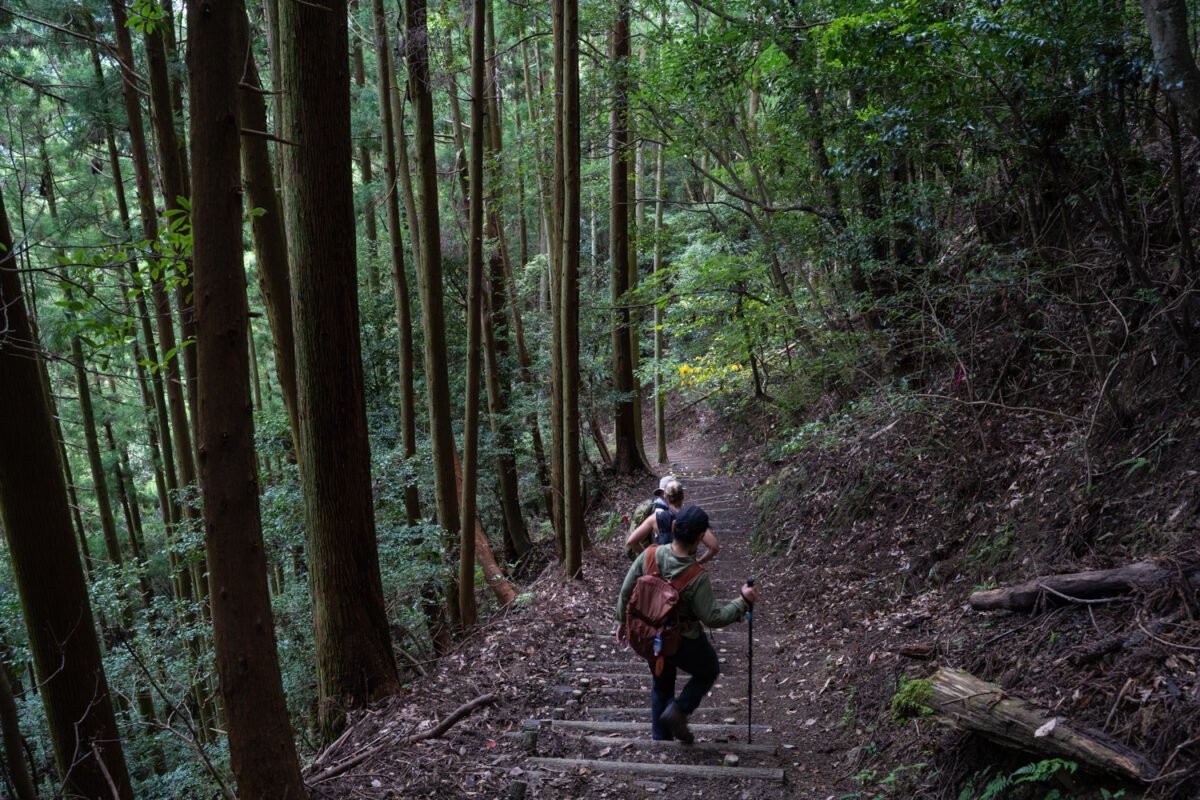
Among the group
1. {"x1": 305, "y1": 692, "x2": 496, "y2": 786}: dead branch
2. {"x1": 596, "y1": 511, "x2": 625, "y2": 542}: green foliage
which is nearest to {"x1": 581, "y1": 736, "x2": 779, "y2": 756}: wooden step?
{"x1": 305, "y1": 692, "x2": 496, "y2": 786}: dead branch

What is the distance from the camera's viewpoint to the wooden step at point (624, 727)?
518 centimetres

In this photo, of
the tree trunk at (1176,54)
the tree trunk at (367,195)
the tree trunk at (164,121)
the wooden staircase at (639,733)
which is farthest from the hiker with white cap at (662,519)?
the tree trunk at (367,195)

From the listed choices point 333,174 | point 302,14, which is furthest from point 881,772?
point 302,14

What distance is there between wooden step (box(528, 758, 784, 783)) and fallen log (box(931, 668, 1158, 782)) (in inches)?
46.7

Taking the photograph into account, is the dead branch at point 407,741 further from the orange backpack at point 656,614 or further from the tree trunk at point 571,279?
the tree trunk at point 571,279

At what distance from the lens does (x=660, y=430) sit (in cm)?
1966

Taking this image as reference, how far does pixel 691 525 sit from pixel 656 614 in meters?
0.63

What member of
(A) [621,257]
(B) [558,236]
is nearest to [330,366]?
(B) [558,236]

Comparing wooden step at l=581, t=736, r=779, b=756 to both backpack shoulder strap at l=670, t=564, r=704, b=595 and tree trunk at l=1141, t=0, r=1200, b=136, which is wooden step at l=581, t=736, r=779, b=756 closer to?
backpack shoulder strap at l=670, t=564, r=704, b=595

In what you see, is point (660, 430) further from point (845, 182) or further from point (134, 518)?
point (134, 518)

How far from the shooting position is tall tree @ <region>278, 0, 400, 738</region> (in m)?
5.09

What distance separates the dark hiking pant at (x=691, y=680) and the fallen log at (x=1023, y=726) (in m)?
1.46

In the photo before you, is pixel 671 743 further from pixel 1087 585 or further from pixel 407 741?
pixel 1087 585

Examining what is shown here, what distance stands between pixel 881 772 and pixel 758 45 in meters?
9.11
